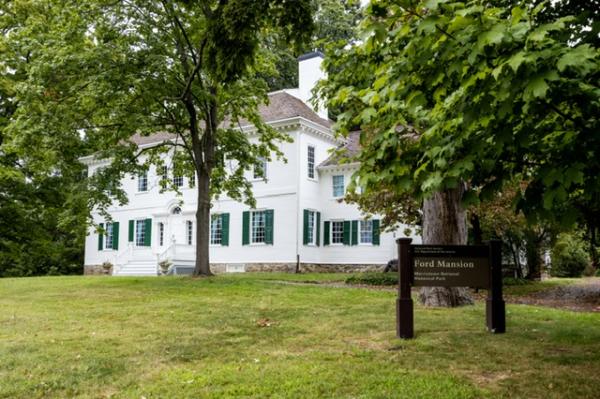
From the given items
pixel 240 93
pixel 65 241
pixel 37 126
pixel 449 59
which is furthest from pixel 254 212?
pixel 449 59

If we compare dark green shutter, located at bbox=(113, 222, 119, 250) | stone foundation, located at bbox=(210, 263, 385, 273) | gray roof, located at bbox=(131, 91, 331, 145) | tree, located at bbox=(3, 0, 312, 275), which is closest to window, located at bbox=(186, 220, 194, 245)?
stone foundation, located at bbox=(210, 263, 385, 273)

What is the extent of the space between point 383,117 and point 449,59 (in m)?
1.22

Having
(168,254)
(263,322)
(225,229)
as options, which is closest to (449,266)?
(263,322)

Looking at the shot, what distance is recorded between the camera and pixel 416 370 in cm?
527

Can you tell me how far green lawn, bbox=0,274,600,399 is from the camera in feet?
15.6

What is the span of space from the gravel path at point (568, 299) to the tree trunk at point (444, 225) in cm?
420

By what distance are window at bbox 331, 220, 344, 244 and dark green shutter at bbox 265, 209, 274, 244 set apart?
2.87m

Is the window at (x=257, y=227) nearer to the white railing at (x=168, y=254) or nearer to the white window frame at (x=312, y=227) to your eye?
the white window frame at (x=312, y=227)

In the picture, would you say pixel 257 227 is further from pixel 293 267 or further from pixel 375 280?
pixel 375 280

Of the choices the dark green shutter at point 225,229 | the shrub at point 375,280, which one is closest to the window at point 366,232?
the dark green shutter at point 225,229

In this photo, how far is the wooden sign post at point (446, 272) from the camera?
22.3ft

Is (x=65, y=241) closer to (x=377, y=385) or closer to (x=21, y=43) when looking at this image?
(x=21, y=43)

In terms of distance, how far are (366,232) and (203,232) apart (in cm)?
942

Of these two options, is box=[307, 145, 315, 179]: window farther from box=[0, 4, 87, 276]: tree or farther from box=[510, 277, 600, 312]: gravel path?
box=[510, 277, 600, 312]: gravel path
